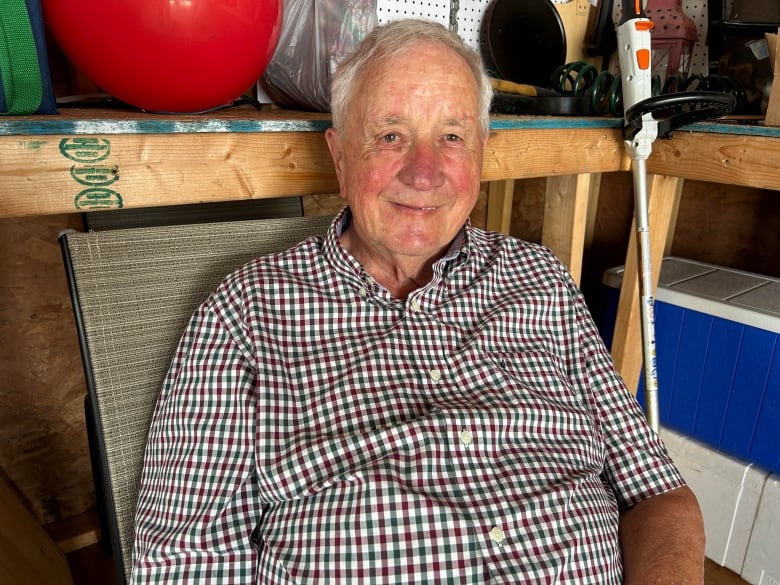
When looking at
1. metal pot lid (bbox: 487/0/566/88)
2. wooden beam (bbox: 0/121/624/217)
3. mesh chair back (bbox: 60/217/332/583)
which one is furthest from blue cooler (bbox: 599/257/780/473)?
mesh chair back (bbox: 60/217/332/583)

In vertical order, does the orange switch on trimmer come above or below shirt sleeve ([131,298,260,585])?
above

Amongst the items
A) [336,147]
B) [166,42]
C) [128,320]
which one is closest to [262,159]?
[336,147]

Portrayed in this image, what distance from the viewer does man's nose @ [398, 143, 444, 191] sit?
3.01 feet

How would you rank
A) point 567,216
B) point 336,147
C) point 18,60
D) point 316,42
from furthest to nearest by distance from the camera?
point 567,216 → point 316,42 → point 336,147 → point 18,60

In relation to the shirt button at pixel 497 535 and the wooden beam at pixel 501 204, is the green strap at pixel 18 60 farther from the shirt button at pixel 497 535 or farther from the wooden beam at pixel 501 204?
the wooden beam at pixel 501 204

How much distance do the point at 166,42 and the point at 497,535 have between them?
840 mm

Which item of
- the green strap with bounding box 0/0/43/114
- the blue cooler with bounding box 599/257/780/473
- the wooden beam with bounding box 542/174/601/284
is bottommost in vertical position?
the blue cooler with bounding box 599/257/780/473

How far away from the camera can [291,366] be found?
0.88 meters

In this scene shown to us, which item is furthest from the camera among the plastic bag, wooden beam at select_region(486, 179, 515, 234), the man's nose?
wooden beam at select_region(486, 179, 515, 234)

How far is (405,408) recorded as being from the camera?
0.87 meters

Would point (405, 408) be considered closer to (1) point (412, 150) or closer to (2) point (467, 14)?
(1) point (412, 150)

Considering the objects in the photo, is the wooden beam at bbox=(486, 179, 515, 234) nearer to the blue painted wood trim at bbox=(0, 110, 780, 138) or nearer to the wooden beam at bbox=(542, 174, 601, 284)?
the wooden beam at bbox=(542, 174, 601, 284)

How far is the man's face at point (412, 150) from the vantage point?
3.05 feet

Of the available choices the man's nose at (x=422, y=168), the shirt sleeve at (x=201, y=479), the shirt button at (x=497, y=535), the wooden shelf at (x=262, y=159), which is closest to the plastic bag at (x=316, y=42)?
the wooden shelf at (x=262, y=159)
